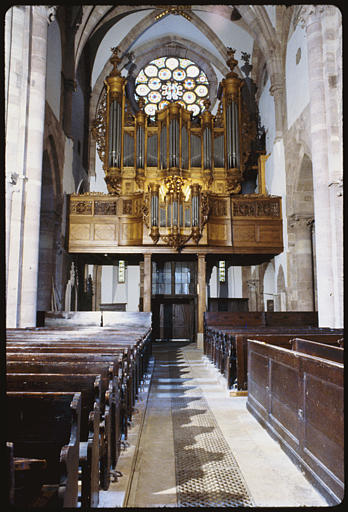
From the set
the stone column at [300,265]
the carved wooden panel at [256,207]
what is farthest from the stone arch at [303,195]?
the carved wooden panel at [256,207]

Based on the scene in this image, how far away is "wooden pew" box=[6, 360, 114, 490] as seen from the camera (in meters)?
2.62

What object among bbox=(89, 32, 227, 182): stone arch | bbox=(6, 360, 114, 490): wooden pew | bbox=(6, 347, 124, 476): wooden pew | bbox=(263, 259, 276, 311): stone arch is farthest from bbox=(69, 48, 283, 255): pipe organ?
bbox=(6, 360, 114, 490): wooden pew

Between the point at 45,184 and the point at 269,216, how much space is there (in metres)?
7.22

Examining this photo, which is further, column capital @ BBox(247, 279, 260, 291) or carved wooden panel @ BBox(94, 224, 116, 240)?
column capital @ BBox(247, 279, 260, 291)

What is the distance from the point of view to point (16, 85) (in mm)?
8594

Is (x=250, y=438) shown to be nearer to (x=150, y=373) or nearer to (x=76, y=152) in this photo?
(x=150, y=373)

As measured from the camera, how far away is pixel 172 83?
1936cm

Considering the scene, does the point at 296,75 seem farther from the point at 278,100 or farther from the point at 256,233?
the point at 256,233

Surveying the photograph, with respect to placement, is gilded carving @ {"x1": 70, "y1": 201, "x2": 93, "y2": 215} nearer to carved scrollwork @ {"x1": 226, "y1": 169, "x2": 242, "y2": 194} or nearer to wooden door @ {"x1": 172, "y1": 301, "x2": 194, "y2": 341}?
carved scrollwork @ {"x1": 226, "y1": 169, "x2": 242, "y2": 194}

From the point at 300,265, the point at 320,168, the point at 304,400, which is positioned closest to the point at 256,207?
the point at 300,265

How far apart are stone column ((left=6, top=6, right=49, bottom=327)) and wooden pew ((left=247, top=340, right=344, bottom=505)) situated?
18.6 ft

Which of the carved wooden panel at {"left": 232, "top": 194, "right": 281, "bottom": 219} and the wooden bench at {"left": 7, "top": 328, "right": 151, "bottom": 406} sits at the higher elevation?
the carved wooden panel at {"left": 232, "top": 194, "right": 281, "bottom": 219}

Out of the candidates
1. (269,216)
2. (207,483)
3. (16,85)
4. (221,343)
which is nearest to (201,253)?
(269,216)

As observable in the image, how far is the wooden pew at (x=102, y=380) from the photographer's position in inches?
103
